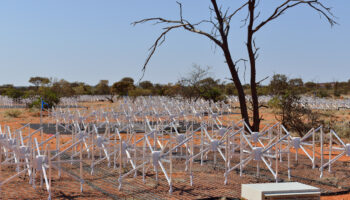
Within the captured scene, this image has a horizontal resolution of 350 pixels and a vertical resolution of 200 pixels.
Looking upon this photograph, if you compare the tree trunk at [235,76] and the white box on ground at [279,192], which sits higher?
the tree trunk at [235,76]

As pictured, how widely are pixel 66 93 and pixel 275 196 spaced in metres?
45.4

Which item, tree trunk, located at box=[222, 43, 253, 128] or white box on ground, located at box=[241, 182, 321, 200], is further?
tree trunk, located at box=[222, 43, 253, 128]

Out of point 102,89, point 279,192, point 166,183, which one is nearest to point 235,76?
point 166,183

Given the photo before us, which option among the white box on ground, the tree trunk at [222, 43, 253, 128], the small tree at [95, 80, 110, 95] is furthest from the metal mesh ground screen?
the small tree at [95, 80, 110, 95]

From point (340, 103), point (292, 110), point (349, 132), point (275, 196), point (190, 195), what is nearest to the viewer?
point (275, 196)

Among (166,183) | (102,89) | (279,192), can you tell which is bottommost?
(166,183)

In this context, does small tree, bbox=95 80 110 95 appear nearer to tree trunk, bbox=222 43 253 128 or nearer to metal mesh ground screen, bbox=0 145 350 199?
tree trunk, bbox=222 43 253 128

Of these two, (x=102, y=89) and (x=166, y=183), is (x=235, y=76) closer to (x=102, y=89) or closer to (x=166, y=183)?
(x=166, y=183)

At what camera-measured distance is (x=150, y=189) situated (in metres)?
7.13

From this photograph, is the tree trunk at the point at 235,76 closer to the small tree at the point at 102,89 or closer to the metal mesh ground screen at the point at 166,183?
the metal mesh ground screen at the point at 166,183

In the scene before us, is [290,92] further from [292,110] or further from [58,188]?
[58,188]

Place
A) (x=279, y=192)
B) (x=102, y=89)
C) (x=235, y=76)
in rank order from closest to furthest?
1. (x=279, y=192)
2. (x=235, y=76)
3. (x=102, y=89)

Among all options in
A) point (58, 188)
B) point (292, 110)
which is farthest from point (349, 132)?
point (58, 188)

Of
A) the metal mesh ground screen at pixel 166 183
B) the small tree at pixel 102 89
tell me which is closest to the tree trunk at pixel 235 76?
the metal mesh ground screen at pixel 166 183
